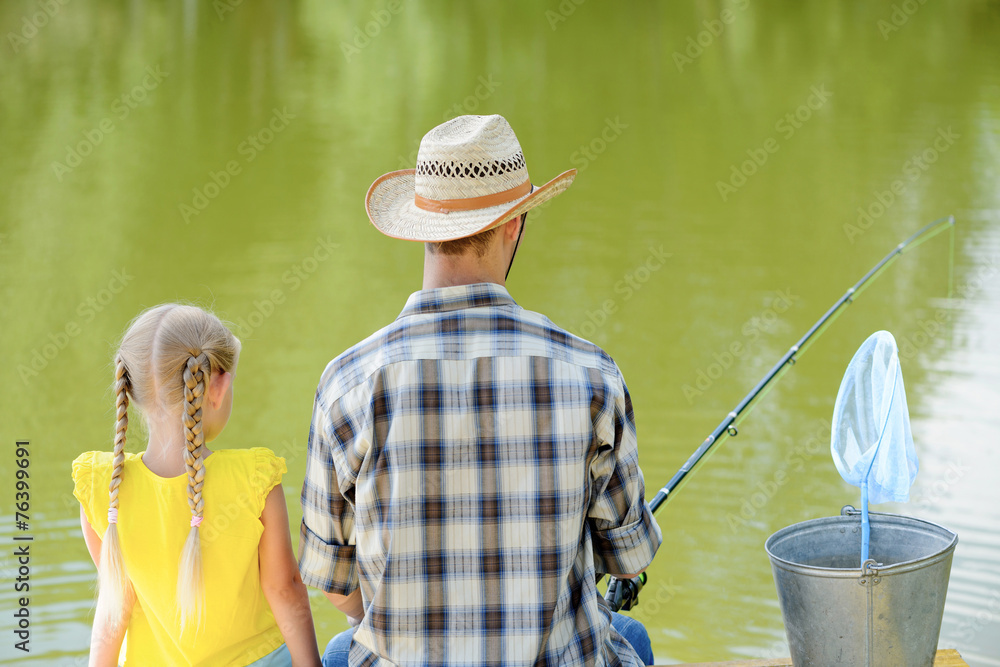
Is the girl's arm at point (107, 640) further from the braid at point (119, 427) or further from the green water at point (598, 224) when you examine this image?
the green water at point (598, 224)

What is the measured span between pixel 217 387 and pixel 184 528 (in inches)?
7.3

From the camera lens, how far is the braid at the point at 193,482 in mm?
1314

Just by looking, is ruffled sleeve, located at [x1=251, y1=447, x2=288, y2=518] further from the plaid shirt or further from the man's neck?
the man's neck

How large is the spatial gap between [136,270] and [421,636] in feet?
12.9

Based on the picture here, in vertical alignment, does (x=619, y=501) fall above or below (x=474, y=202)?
below

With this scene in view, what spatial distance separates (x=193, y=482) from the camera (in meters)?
1.31

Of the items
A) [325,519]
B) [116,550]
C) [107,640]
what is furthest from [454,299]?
[107,640]

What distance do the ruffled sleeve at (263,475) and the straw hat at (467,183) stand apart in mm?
335

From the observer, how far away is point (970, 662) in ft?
7.54

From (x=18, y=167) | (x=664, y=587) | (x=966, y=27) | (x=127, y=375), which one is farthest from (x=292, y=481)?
(x=966, y=27)

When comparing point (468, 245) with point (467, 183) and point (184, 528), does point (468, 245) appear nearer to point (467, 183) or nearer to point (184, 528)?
point (467, 183)

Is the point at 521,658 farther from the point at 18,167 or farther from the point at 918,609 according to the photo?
the point at 18,167

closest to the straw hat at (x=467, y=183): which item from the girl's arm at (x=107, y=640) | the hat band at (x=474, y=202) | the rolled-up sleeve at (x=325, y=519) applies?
the hat band at (x=474, y=202)

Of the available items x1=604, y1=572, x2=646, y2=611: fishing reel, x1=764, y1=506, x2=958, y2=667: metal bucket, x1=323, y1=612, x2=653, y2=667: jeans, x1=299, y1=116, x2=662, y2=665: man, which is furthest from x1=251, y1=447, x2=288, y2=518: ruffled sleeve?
x1=764, y1=506, x2=958, y2=667: metal bucket
